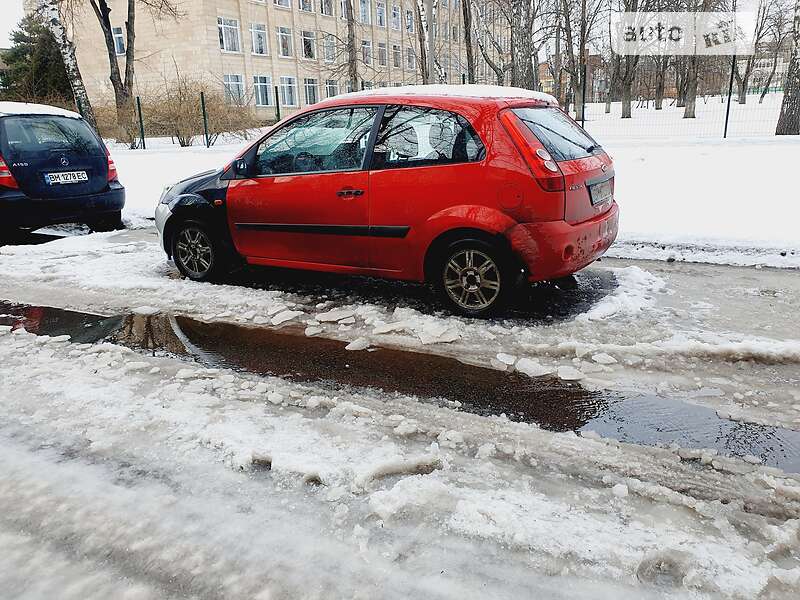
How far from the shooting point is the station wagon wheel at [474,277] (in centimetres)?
488

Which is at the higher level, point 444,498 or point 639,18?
point 639,18

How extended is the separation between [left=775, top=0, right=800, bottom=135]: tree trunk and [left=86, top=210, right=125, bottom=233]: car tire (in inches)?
551

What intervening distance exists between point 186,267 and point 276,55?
41.3 meters

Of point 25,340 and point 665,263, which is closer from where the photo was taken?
point 25,340

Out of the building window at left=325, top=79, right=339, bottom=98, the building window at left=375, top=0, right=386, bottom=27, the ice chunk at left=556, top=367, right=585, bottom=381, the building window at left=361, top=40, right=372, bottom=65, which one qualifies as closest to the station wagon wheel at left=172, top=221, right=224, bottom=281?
the ice chunk at left=556, top=367, right=585, bottom=381

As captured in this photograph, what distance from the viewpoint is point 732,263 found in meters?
6.50

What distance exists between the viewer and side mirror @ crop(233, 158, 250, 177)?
19.3ft

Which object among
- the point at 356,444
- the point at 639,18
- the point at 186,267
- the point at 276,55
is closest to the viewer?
the point at 356,444

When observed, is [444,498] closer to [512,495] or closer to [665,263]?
[512,495]

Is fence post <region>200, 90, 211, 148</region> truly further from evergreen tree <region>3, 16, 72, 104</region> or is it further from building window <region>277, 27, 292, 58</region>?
building window <region>277, 27, 292, 58</region>

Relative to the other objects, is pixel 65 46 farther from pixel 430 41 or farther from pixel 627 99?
pixel 627 99

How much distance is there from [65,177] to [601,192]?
275 inches

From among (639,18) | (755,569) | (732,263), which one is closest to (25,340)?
(755,569)

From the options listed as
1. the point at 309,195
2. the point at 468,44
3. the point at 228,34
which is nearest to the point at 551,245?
the point at 309,195
